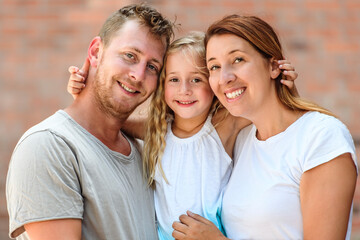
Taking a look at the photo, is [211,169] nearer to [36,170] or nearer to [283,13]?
[36,170]

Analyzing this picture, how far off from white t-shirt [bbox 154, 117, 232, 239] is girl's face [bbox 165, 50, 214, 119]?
0.42ft

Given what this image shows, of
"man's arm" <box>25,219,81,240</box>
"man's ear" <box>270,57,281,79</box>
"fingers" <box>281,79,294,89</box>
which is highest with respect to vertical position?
"man's ear" <box>270,57,281,79</box>

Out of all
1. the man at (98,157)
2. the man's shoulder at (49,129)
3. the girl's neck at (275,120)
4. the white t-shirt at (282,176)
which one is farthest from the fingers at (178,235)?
the man's shoulder at (49,129)

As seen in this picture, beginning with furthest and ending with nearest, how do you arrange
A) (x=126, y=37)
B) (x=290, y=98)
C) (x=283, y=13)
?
(x=283, y=13), (x=126, y=37), (x=290, y=98)

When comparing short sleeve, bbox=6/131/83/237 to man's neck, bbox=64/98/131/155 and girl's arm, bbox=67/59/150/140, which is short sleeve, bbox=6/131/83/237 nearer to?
man's neck, bbox=64/98/131/155

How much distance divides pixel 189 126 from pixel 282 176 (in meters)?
0.77

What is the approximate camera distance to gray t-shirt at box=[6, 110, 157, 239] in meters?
1.98

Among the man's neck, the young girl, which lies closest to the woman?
the young girl

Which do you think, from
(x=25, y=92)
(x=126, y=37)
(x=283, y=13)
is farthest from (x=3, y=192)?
(x=283, y=13)

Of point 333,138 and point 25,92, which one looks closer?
point 333,138

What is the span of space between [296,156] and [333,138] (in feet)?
0.54

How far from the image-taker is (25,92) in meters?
3.54

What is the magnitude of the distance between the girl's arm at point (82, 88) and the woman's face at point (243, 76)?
683mm

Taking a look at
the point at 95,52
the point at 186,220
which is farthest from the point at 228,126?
the point at 95,52
